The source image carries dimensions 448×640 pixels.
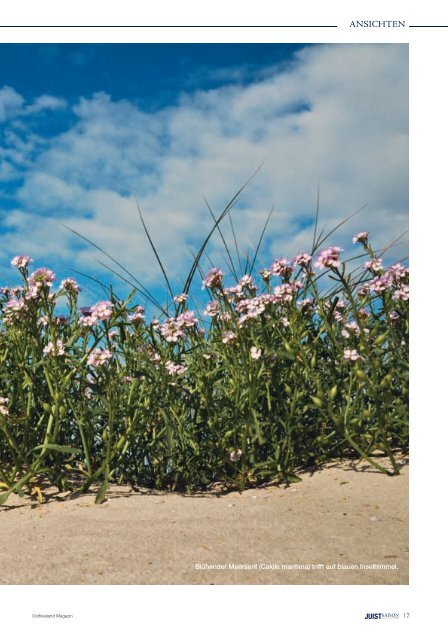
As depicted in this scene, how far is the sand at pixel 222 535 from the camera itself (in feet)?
6.36

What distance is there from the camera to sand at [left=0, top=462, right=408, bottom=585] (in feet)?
6.36

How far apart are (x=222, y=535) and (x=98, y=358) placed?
990mm

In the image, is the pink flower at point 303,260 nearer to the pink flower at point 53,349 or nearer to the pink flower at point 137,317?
the pink flower at point 137,317

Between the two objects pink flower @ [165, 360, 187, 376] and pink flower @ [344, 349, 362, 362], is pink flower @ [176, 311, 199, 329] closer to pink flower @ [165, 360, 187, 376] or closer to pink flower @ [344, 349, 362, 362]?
pink flower @ [165, 360, 187, 376]

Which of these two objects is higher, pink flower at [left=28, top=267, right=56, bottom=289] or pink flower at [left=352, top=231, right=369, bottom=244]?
pink flower at [left=352, top=231, right=369, bottom=244]

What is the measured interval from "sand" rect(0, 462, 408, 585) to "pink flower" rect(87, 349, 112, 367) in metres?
Result: 0.66

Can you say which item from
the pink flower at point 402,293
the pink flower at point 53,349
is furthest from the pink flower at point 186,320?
the pink flower at point 402,293

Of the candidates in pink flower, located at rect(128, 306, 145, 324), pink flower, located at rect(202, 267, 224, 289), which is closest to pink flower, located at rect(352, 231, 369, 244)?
pink flower, located at rect(202, 267, 224, 289)

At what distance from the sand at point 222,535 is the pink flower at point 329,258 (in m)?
1.05
